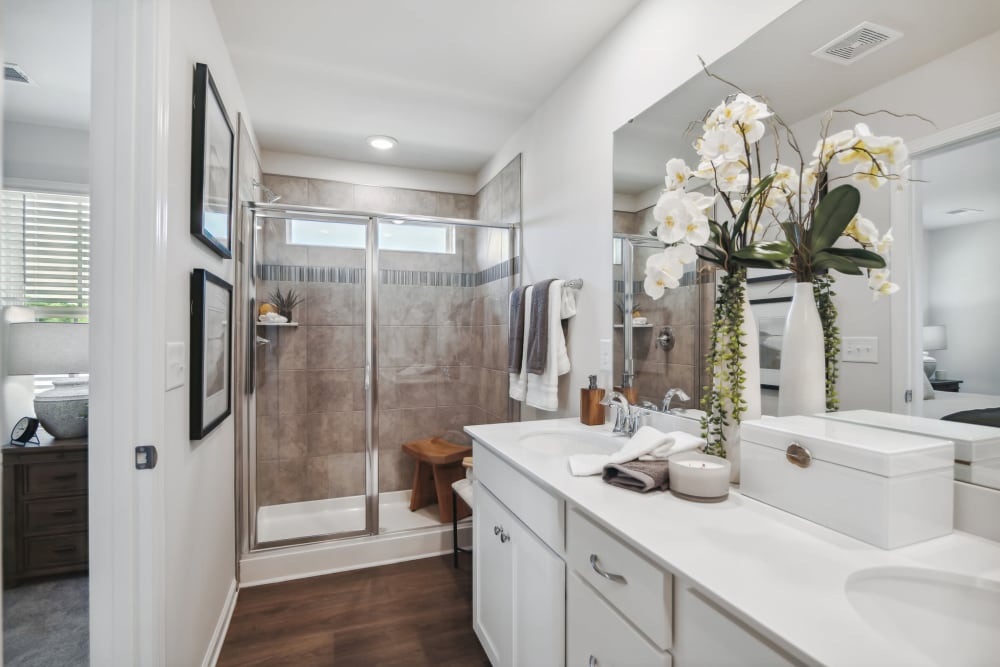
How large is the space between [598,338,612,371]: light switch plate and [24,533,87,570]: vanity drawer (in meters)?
2.62

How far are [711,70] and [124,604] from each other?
6.92 feet

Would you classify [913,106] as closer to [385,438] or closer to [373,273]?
[373,273]

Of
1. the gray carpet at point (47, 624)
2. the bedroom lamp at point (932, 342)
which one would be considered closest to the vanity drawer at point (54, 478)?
the gray carpet at point (47, 624)

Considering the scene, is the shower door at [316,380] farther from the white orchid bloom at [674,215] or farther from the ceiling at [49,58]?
the white orchid bloom at [674,215]

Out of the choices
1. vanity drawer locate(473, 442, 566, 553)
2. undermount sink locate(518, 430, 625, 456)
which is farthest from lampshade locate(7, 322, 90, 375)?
undermount sink locate(518, 430, 625, 456)

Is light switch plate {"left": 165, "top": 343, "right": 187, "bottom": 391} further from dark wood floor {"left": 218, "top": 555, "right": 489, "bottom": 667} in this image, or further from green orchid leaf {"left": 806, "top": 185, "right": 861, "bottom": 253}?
green orchid leaf {"left": 806, "top": 185, "right": 861, "bottom": 253}

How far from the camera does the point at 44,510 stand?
2.29 metres

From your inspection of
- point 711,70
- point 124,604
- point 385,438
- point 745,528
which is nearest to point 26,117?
point 385,438

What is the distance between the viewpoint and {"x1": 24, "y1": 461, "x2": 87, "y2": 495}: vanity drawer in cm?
227

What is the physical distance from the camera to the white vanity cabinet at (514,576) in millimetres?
1212

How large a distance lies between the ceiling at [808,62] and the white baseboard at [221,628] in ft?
7.58

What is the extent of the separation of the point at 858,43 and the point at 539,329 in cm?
150

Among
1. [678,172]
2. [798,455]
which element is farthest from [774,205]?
[798,455]

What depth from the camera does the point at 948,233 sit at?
35.2 inches
